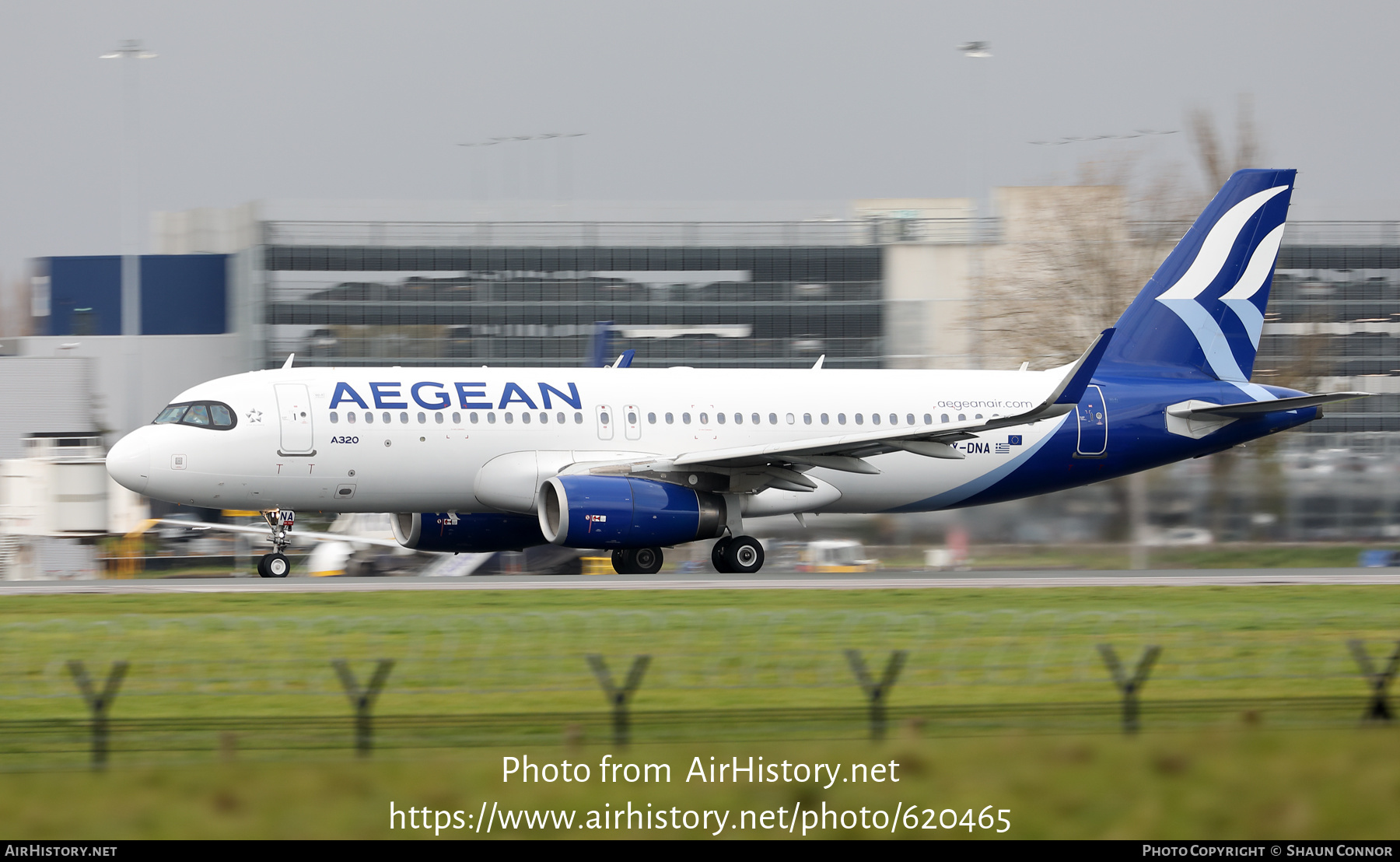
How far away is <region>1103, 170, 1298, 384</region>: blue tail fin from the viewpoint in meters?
32.8

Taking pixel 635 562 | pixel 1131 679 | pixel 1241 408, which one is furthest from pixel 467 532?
pixel 1131 679

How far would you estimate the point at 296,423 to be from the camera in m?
27.7

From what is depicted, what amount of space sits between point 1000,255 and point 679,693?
6546 centimetres

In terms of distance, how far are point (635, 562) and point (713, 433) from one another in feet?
9.35

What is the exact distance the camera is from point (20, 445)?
5175 centimetres

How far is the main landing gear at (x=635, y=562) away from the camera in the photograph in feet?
99.5

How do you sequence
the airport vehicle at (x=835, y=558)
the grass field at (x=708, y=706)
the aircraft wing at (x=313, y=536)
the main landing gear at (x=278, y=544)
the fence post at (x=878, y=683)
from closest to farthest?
1. the grass field at (x=708, y=706)
2. the fence post at (x=878, y=683)
3. the main landing gear at (x=278, y=544)
4. the aircraft wing at (x=313, y=536)
5. the airport vehicle at (x=835, y=558)

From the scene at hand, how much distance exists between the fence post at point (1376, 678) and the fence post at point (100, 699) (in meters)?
8.81

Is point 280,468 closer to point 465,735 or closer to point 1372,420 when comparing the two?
point 465,735

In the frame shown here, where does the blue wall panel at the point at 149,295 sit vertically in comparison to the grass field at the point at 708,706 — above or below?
above

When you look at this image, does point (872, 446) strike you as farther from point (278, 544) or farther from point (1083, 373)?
point (278, 544)

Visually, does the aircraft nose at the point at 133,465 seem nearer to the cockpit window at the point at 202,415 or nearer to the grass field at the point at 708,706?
the cockpit window at the point at 202,415

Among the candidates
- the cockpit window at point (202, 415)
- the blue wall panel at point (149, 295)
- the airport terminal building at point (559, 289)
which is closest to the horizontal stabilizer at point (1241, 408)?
the cockpit window at point (202, 415)

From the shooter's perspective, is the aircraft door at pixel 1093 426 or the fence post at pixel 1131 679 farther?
the aircraft door at pixel 1093 426
